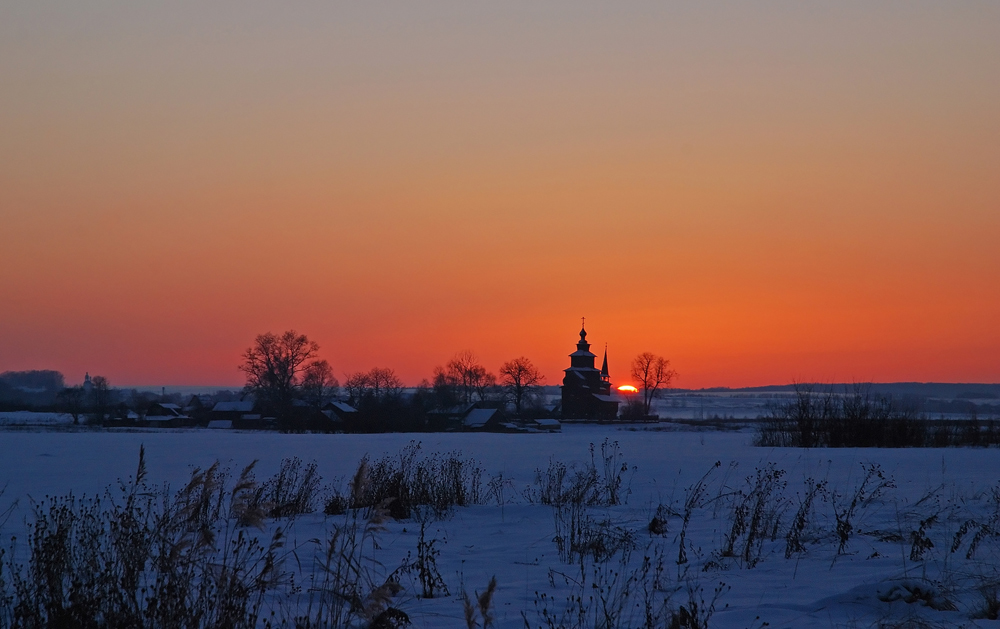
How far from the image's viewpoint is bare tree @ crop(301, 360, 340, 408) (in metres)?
85.7

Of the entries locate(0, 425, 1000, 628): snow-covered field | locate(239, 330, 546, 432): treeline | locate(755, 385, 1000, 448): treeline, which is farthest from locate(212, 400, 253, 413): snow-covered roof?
locate(755, 385, 1000, 448): treeline

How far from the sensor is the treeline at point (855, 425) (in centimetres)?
2402

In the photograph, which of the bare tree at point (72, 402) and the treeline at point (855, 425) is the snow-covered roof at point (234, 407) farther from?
the treeline at point (855, 425)

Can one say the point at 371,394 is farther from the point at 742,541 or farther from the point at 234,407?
the point at 742,541

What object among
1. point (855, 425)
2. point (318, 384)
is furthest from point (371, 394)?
point (855, 425)

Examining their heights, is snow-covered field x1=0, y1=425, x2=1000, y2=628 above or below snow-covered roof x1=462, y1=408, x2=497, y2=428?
above

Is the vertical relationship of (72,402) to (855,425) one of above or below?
below

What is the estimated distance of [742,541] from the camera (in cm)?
854

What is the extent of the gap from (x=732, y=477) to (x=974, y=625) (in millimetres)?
10246

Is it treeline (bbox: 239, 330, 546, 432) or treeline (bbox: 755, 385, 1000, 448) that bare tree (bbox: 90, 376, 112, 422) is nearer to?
treeline (bbox: 239, 330, 546, 432)

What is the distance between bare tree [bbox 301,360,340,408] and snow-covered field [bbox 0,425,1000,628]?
222 ft

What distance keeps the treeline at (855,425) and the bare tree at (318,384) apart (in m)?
61.8

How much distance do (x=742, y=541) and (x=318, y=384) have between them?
290 ft

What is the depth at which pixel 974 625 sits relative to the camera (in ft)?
16.6
